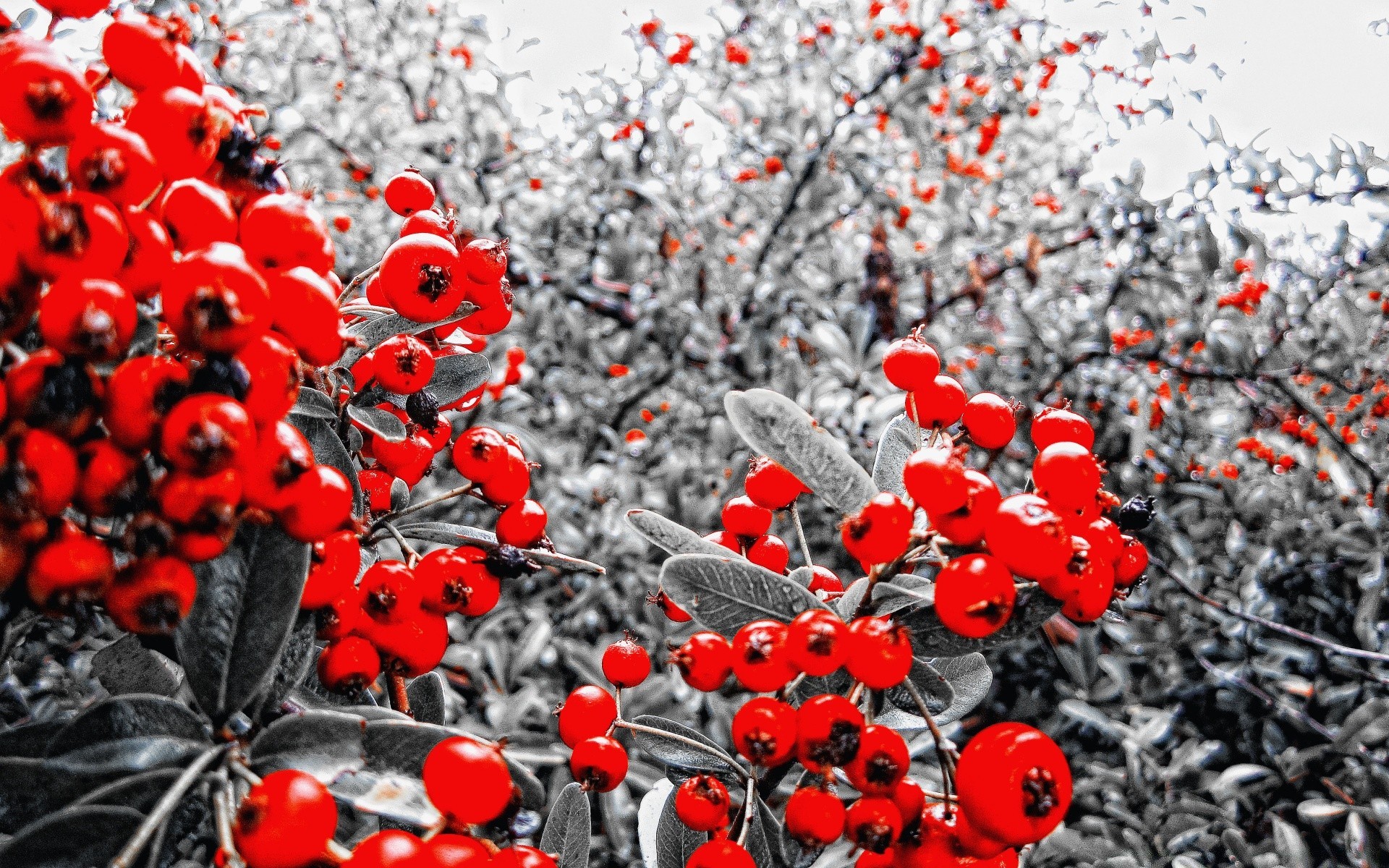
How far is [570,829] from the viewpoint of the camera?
1037mm

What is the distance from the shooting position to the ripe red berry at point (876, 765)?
88cm

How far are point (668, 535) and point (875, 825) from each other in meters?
0.42

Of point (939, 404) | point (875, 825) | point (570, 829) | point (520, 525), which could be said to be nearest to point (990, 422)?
point (939, 404)

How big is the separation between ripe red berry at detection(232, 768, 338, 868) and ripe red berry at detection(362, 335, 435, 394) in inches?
21.2

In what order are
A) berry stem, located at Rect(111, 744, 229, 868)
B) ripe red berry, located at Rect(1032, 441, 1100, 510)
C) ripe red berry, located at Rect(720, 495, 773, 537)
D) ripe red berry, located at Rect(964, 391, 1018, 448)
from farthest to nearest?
ripe red berry, located at Rect(720, 495, 773, 537), ripe red berry, located at Rect(964, 391, 1018, 448), ripe red berry, located at Rect(1032, 441, 1100, 510), berry stem, located at Rect(111, 744, 229, 868)

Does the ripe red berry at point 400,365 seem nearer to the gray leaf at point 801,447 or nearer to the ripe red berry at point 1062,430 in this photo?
the gray leaf at point 801,447

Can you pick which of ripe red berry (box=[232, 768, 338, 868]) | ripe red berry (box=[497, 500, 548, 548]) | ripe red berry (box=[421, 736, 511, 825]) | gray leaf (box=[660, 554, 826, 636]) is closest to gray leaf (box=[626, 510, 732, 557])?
gray leaf (box=[660, 554, 826, 636])

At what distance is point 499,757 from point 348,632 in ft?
1.15

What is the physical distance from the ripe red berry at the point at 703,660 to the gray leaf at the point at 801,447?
0.24 meters

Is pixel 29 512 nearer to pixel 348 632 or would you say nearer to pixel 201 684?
pixel 201 684

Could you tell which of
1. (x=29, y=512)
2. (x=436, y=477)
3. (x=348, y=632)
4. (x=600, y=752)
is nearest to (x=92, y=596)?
(x=29, y=512)

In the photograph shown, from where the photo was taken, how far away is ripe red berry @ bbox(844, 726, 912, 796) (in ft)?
2.89

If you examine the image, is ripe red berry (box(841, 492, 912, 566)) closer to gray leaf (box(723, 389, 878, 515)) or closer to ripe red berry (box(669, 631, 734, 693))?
gray leaf (box(723, 389, 878, 515))

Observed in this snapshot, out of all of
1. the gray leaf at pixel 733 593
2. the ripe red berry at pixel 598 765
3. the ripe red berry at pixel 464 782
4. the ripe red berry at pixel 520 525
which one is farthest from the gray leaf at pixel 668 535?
the ripe red berry at pixel 464 782
